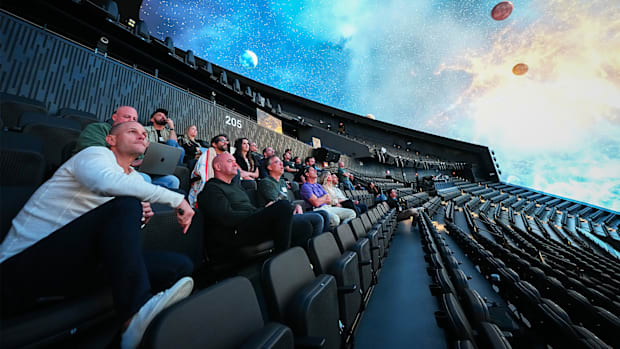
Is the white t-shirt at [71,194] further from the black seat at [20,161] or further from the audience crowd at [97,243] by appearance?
the black seat at [20,161]

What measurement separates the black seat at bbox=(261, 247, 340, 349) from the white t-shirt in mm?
417

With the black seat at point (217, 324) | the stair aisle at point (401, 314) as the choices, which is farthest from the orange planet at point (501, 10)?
the black seat at point (217, 324)

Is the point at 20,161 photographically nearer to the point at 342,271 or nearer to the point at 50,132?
the point at 50,132

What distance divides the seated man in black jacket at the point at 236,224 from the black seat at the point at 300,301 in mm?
300

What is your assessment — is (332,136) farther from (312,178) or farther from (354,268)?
(354,268)

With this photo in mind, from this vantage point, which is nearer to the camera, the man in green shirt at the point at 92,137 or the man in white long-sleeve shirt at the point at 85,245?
the man in white long-sleeve shirt at the point at 85,245

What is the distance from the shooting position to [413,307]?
3.80ft

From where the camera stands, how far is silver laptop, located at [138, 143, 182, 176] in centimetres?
127

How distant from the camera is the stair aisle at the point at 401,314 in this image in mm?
902

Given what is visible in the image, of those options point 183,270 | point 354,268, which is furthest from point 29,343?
point 354,268

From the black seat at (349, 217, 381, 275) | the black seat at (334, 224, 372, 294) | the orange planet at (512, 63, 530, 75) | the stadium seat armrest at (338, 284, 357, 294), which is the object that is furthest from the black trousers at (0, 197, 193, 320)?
the orange planet at (512, 63, 530, 75)

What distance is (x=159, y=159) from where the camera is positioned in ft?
4.37

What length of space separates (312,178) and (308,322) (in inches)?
68.0

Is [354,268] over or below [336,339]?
over
